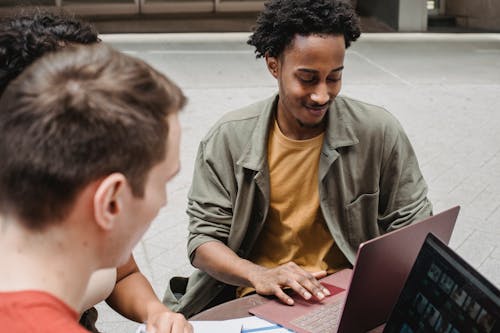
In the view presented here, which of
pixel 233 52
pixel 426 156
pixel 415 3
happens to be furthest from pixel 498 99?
pixel 415 3

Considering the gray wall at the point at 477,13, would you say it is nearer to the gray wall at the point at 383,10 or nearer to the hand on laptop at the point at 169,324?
the gray wall at the point at 383,10

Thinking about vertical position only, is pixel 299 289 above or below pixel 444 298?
below

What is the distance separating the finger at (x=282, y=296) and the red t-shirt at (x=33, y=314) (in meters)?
1.06

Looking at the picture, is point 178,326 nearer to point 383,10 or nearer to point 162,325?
point 162,325

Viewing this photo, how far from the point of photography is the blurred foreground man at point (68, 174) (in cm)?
106

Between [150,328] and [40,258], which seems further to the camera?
[150,328]

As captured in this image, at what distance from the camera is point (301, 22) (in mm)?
2428

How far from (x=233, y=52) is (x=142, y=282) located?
9199 millimetres

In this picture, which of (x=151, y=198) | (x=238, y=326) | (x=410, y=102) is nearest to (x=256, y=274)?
(x=238, y=326)

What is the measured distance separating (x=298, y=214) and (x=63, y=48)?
103 centimetres

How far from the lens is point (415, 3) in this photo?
1339 centimetres

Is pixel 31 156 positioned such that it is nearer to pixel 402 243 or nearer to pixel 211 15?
pixel 402 243

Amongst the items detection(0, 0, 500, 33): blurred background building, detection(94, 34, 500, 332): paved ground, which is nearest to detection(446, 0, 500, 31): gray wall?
detection(0, 0, 500, 33): blurred background building

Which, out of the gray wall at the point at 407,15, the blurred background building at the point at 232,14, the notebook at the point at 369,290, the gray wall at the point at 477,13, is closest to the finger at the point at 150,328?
the notebook at the point at 369,290
